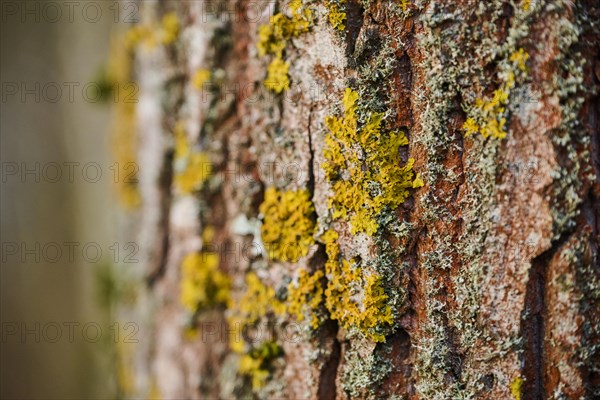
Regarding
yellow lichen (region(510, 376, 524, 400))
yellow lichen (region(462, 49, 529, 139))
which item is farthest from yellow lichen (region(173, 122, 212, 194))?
yellow lichen (region(510, 376, 524, 400))

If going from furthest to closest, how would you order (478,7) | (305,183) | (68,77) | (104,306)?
1. (68,77)
2. (104,306)
3. (305,183)
4. (478,7)

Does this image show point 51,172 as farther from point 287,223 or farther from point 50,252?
point 287,223

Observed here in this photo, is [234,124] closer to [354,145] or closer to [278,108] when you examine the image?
[278,108]

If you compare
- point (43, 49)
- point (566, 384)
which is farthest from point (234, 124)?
point (43, 49)

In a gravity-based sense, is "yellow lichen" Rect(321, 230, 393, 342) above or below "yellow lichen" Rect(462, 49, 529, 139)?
below

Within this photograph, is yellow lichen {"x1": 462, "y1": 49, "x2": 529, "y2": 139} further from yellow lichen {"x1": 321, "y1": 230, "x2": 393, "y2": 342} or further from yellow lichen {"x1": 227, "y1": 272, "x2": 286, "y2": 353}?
yellow lichen {"x1": 227, "y1": 272, "x2": 286, "y2": 353}

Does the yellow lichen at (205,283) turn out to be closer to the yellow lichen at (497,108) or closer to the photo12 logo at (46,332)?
the yellow lichen at (497,108)
